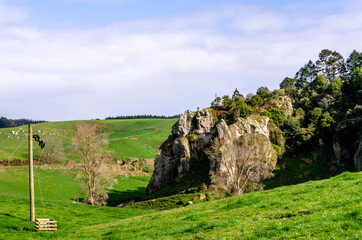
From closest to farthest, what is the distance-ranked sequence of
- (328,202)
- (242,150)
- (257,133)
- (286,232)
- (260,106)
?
(286,232) → (328,202) → (242,150) → (257,133) → (260,106)

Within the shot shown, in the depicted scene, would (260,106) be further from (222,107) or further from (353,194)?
(353,194)

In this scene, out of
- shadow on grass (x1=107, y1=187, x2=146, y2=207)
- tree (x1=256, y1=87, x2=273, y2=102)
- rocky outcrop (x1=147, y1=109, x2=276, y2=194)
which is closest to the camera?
rocky outcrop (x1=147, y1=109, x2=276, y2=194)

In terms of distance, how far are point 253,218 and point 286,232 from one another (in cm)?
436

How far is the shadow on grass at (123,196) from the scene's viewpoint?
92.1 metres

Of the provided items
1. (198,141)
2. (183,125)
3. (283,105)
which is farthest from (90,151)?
(283,105)

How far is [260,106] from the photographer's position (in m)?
106

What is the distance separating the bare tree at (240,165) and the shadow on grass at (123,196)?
29.2 m

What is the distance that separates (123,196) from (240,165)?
48.1 meters

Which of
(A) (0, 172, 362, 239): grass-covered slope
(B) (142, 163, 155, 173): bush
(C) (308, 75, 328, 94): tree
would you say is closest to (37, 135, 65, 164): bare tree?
(B) (142, 163, 155, 173): bush

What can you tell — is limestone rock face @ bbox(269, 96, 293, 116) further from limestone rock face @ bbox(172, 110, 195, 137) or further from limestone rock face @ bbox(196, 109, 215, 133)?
limestone rock face @ bbox(172, 110, 195, 137)

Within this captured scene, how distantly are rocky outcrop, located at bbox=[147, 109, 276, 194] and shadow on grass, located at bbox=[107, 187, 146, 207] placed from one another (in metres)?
5.54

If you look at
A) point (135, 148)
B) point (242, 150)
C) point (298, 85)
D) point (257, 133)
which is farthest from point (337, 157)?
point (135, 148)

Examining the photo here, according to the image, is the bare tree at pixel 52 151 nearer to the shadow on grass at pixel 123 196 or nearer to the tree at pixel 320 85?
the shadow on grass at pixel 123 196

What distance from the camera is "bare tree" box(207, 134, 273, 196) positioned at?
2593 inches
